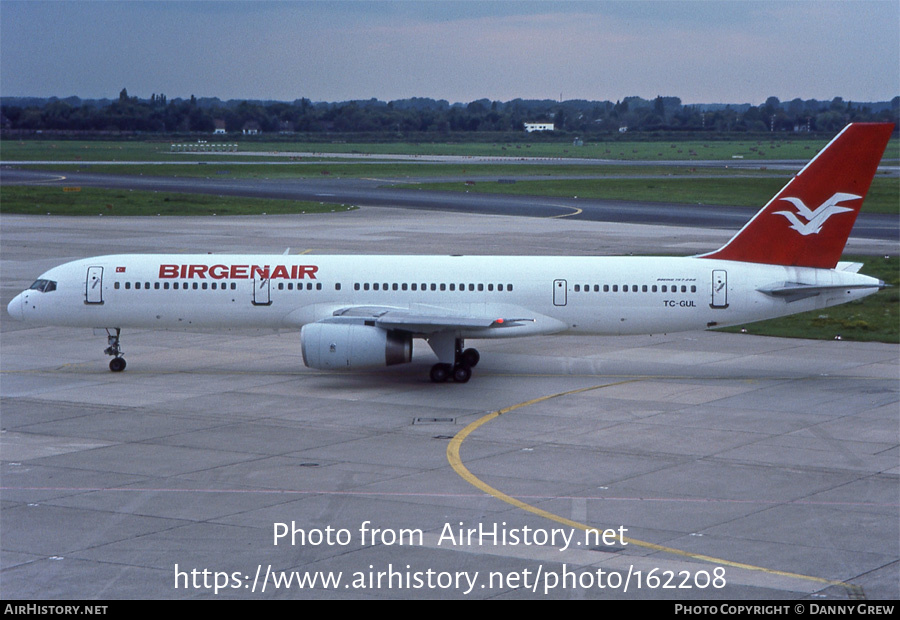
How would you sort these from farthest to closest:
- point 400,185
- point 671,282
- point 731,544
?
point 400,185 < point 671,282 < point 731,544

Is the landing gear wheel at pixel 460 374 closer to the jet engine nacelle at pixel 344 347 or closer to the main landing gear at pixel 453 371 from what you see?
the main landing gear at pixel 453 371

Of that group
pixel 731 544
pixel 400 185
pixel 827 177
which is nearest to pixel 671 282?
pixel 827 177

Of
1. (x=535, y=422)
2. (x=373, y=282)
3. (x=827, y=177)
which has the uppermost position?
(x=827, y=177)

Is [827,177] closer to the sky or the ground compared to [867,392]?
closer to the sky

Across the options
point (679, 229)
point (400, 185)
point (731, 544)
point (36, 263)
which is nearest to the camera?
point (731, 544)

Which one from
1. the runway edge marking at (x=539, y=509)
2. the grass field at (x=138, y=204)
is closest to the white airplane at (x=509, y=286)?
the runway edge marking at (x=539, y=509)

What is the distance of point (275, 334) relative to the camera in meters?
44.5

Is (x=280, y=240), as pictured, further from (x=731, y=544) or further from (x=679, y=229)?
(x=731, y=544)

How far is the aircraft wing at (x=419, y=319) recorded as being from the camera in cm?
3328

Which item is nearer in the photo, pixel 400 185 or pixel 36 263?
pixel 36 263

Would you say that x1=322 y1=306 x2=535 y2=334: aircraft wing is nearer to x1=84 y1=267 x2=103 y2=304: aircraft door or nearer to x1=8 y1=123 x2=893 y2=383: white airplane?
x1=8 y1=123 x2=893 y2=383: white airplane

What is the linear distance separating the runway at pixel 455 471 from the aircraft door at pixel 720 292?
2.49m

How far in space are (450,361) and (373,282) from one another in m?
3.86

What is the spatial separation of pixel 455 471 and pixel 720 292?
14.2 meters
